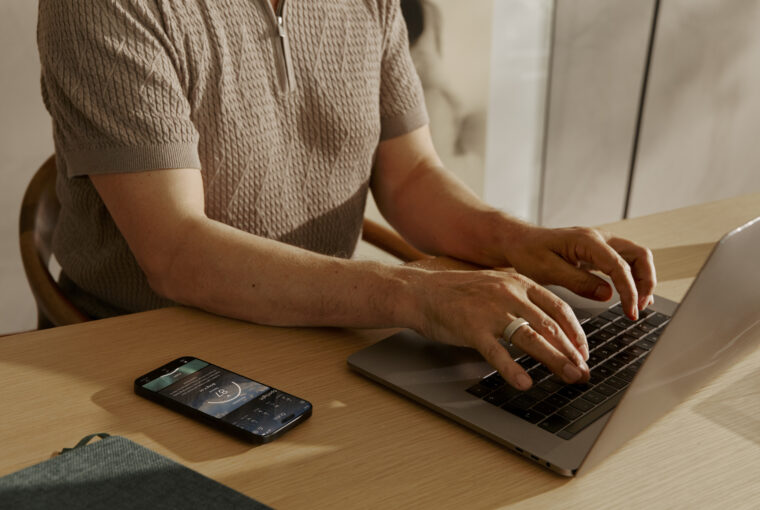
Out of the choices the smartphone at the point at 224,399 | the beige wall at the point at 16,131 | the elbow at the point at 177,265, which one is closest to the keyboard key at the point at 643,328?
the smartphone at the point at 224,399

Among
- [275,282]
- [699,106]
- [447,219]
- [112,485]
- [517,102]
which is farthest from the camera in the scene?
[699,106]

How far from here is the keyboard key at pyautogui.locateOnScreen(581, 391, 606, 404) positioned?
71 cm

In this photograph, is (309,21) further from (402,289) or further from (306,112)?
(402,289)

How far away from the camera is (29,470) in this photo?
1.97 ft

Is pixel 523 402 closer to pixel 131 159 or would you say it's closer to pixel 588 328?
pixel 588 328

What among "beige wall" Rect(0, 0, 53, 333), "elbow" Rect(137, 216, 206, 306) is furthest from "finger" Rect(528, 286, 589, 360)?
"beige wall" Rect(0, 0, 53, 333)

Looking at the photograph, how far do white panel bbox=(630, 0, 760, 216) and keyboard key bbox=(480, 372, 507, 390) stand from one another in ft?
7.69

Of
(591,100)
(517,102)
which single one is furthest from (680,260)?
Result: (591,100)

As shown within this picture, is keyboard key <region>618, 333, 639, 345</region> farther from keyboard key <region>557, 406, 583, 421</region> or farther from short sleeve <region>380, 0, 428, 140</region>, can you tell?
short sleeve <region>380, 0, 428, 140</region>

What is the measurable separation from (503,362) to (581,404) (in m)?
0.08

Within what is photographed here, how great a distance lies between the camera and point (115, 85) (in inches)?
36.9

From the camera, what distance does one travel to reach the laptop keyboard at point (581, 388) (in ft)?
2.23

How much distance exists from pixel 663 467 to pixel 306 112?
77 cm

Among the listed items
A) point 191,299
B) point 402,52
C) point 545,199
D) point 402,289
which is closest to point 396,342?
point 402,289
